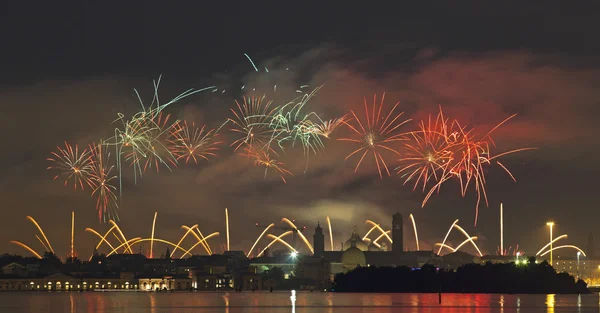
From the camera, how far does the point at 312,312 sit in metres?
125

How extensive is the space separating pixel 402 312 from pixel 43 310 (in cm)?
3750

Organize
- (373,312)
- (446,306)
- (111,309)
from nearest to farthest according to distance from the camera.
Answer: (373,312) → (111,309) → (446,306)

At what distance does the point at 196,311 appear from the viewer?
5108 inches

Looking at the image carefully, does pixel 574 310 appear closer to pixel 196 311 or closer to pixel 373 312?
pixel 373 312

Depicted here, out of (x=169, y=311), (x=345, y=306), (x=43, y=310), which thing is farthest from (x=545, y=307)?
(x=43, y=310)

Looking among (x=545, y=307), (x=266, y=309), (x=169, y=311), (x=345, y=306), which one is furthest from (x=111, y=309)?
(x=545, y=307)

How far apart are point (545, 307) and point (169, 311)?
142 feet

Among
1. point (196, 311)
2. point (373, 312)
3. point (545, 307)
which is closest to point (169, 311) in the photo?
point (196, 311)

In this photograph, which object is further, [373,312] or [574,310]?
[574,310]

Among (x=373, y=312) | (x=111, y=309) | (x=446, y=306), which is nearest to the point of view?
(x=373, y=312)

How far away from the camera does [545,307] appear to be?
456ft

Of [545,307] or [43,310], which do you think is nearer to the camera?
[43,310]

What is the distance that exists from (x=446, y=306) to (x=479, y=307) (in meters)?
6.33

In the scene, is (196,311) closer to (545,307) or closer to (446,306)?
(446,306)
